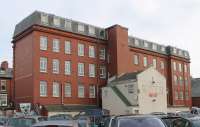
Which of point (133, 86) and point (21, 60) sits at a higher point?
point (21, 60)

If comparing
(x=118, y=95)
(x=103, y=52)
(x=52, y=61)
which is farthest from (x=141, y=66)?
(x=52, y=61)

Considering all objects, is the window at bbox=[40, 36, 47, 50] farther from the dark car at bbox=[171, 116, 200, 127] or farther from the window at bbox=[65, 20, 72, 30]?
the dark car at bbox=[171, 116, 200, 127]

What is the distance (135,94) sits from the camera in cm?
5684

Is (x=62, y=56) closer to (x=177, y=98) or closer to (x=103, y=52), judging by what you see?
(x=103, y=52)

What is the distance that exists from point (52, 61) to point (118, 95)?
1098cm

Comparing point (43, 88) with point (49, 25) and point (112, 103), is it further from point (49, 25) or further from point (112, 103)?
point (112, 103)

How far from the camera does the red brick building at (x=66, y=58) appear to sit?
179 feet

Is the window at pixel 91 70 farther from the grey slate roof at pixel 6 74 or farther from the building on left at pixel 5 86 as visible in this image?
the grey slate roof at pixel 6 74

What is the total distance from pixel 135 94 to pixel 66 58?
37.9 ft

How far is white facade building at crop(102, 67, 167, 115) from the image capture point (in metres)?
56.8

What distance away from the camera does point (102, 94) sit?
61.2 meters

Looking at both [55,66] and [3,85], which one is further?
[3,85]

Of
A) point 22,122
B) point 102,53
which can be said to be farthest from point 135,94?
point 22,122

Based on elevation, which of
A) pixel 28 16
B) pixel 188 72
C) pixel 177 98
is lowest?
pixel 177 98
